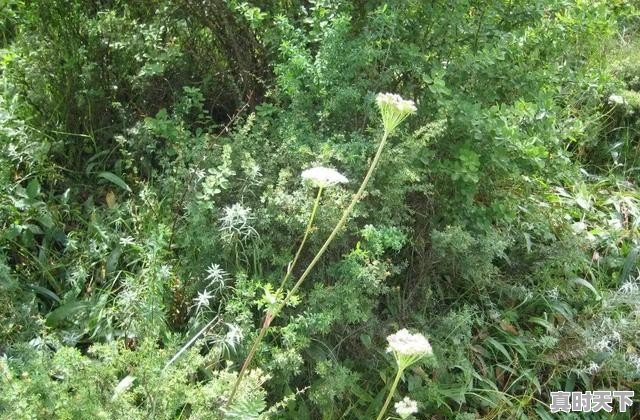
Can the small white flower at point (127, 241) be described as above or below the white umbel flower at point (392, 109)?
below

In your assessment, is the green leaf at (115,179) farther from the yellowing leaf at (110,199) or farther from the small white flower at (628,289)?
the small white flower at (628,289)

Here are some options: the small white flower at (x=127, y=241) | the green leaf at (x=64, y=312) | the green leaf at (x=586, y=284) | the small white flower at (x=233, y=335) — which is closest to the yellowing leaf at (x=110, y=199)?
the small white flower at (x=127, y=241)

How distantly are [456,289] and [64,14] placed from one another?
1883mm

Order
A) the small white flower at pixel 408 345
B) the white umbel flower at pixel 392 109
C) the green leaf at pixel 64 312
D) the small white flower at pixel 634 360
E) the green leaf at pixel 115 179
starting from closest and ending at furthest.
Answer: the small white flower at pixel 408 345 → the white umbel flower at pixel 392 109 → the green leaf at pixel 64 312 → the small white flower at pixel 634 360 → the green leaf at pixel 115 179

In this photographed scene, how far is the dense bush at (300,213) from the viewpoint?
2.08 m

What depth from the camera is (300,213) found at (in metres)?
2.14

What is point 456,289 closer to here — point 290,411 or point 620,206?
point 290,411

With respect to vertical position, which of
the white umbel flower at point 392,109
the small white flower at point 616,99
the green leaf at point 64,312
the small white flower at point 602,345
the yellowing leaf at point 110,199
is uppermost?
the white umbel flower at point 392,109

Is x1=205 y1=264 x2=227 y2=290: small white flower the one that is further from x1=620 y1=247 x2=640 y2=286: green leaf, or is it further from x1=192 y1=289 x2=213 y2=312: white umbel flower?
x1=620 y1=247 x2=640 y2=286: green leaf

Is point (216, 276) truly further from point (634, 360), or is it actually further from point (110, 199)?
point (634, 360)

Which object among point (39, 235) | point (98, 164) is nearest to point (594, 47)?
point (98, 164)

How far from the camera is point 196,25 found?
9.48 feet

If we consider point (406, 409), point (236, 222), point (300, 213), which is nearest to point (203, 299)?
point (236, 222)

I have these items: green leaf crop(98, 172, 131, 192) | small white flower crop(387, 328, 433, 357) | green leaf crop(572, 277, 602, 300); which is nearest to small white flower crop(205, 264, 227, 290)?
green leaf crop(98, 172, 131, 192)
